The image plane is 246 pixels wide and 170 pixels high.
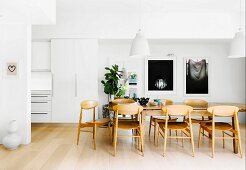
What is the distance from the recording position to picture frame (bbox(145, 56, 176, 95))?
6312 mm

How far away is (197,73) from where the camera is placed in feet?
20.7

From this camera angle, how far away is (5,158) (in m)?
3.39

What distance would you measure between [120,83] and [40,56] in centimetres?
227

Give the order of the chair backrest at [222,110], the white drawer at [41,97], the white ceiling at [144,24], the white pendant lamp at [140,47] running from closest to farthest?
the chair backrest at [222,110] → the white pendant lamp at [140,47] → the white ceiling at [144,24] → the white drawer at [41,97]

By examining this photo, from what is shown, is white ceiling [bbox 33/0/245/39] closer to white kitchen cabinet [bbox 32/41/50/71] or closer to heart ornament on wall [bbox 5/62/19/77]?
white kitchen cabinet [bbox 32/41/50/71]

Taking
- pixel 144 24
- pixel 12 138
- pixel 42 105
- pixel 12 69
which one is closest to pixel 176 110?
pixel 12 138

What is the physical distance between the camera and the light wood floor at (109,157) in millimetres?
3096

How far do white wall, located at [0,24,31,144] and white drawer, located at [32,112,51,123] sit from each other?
160cm

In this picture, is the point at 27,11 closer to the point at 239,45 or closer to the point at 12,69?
the point at 12,69

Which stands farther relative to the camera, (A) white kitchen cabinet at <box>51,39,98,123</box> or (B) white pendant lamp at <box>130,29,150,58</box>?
(A) white kitchen cabinet at <box>51,39,98,123</box>

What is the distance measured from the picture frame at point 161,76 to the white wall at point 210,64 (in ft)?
0.42

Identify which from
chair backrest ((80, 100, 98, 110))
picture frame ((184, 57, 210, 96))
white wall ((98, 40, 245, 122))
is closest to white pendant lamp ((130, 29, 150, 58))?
chair backrest ((80, 100, 98, 110))

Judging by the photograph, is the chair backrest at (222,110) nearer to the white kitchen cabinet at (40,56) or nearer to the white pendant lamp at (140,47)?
the white pendant lamp at (140,47)

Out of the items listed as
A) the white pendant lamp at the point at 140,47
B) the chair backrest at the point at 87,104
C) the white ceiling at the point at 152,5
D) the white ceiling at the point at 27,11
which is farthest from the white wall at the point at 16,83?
the white pendant lamp at the point at 140,47
